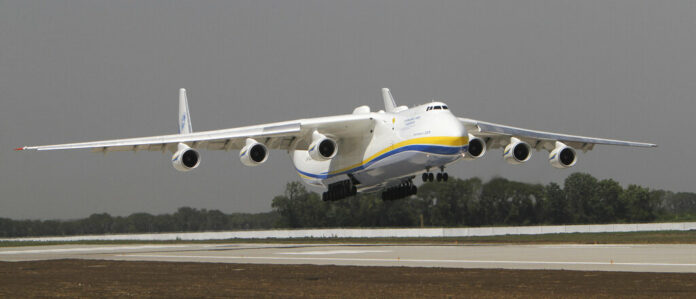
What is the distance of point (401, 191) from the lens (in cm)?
3416

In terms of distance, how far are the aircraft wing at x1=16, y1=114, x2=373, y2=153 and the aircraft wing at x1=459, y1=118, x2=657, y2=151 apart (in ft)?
14.9

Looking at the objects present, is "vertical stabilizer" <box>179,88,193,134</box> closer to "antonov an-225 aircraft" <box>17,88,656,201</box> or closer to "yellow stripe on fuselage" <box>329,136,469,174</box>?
"antonov an-225 aircraft" <box>17,88,656,201</box>

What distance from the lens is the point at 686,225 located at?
49.4 meters

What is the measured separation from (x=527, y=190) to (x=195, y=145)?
3153 cm

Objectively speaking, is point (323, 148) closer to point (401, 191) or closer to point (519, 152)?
point (401, 191)

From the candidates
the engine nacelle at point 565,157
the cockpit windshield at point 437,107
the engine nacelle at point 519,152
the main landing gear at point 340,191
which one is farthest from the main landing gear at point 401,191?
the cockpit windshield at point 437,107

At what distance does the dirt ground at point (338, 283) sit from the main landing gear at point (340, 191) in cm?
1497

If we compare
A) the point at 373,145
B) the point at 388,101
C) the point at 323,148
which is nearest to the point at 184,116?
the point at 388,101

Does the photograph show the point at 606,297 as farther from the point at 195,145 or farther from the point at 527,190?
the point at 527,190

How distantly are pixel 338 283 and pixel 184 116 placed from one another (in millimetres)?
31211

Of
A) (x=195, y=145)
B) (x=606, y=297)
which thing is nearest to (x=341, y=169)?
(x=195, y=145)

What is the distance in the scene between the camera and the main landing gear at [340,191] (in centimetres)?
3314

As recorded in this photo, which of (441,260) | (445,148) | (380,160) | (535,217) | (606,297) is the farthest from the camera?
(535,217)

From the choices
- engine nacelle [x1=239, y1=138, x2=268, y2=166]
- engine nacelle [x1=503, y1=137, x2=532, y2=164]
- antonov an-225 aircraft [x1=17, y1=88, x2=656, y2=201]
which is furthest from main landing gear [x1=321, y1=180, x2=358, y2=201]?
engine nacelle [x1=503, y1=137, x2=532, y2=164]
